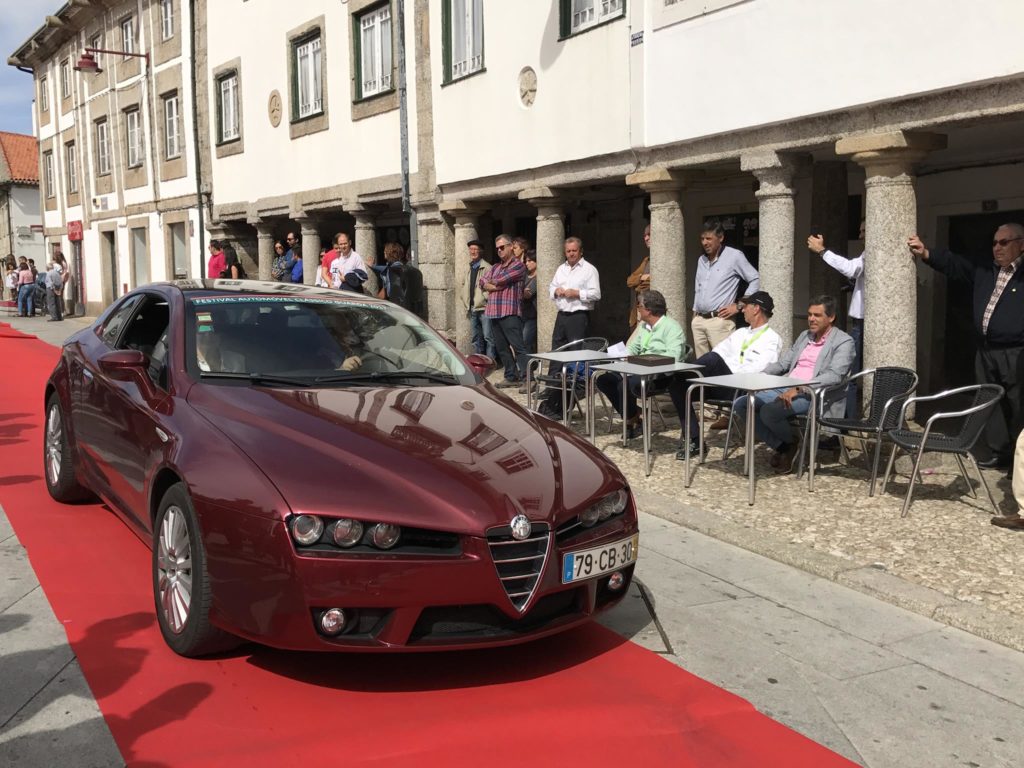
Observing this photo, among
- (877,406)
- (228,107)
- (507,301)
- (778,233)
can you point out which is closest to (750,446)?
(877,406)

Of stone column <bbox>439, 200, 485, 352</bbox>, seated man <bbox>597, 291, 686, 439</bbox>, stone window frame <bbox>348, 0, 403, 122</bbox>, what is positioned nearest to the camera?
seated man <bbox>597, 291, 686, 439</bbox>

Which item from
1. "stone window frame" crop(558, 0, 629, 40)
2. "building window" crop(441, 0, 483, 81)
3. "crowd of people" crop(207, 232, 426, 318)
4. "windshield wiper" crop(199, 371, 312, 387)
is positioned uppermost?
"building window" crop(441, 0, 483, 81)

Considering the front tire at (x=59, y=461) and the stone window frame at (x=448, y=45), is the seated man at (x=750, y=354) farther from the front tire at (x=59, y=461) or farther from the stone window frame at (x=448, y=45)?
the stone window frame at (x=448, y=45)

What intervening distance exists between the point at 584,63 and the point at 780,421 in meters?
5.88

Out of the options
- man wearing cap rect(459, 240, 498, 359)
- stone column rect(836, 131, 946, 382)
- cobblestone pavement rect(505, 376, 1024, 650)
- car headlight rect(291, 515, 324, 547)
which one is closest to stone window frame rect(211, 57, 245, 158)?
man wearing cap rect(459, 240, 498, 359)

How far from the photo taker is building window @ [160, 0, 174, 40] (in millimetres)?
24000

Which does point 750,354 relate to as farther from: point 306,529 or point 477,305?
point 477,305

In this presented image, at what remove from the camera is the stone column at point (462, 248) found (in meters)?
14.4

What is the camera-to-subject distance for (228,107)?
2130 cm

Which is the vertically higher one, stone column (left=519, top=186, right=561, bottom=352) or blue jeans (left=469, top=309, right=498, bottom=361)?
stone column (left=519, top=186, right=561, bottom=352)

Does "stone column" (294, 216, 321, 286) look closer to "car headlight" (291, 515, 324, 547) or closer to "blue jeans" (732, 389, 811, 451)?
"blue jeans" (732, 389, 811, 451)

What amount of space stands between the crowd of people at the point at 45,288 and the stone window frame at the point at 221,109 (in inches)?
412

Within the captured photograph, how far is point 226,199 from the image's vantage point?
2150cm

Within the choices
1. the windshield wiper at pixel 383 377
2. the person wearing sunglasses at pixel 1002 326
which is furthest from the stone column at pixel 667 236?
the windshield wiper at pixel 383 377
